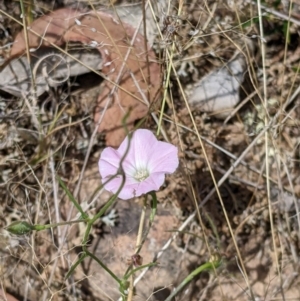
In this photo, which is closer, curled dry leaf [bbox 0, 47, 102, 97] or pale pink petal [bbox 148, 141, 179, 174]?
pale pink petal [bbox 148, 141, 179, 174]

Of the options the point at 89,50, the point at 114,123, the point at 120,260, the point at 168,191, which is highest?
the point at 89,50

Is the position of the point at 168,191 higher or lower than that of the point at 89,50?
lower

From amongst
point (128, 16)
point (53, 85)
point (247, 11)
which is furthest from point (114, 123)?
point (247, 11)

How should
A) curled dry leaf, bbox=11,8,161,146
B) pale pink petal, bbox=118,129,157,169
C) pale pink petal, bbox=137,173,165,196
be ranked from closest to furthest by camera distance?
1. pale pink petal, bbox=137,173,165,196
2. pale pink petal, bbox=118,129,157,169
3. curled dry leaf, bbox=11,8,161,146

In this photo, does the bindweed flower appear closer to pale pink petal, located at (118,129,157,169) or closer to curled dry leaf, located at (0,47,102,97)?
pale pink petal, located at (118,129,157,169)

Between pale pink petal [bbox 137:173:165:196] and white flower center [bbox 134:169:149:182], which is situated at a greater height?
pale pink petal [bbox 137:173:165:196]

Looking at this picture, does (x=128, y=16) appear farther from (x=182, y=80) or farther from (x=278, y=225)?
(x=278, y=225)

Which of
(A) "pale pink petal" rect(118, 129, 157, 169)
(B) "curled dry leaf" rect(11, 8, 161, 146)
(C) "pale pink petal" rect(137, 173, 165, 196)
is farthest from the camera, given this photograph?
(B) "curled dry leaf" rect(11, 8, 161, 146)

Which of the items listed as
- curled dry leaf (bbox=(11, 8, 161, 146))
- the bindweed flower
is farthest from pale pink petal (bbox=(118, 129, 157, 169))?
curled dry leaf (bbox=(11, 8, 161, 146))
